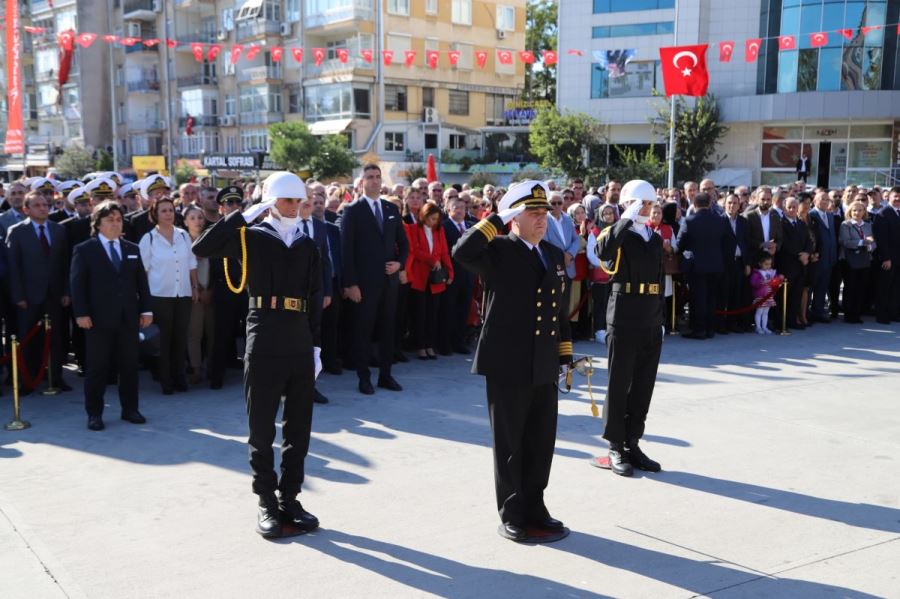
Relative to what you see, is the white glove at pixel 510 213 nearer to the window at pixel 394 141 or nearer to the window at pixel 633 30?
the window at pixel 633 30

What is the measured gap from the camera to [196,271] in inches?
353

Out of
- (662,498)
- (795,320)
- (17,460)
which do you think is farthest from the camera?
(795,320)

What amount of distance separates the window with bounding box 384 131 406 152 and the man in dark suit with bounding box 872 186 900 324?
120 ft

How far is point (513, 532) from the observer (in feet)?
16.6

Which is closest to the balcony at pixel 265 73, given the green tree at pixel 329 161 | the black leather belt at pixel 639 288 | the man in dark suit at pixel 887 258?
the green tree at pixel 329 161

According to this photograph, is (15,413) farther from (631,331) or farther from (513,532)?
(631,331)

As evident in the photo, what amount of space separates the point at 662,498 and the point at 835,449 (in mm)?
2010

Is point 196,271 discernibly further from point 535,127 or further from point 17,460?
point 535,127

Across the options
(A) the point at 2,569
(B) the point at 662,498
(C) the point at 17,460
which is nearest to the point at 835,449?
(B) the point at 662,498

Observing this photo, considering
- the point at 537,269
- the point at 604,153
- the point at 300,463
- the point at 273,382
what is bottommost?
the point at 300,463

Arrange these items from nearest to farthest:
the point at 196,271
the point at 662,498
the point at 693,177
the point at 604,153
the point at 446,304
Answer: the point at 662,498, the point at 196,271, the point at 446,304, the point at 693,177, the point at 604,153

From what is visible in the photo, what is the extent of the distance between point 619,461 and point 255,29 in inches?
1917

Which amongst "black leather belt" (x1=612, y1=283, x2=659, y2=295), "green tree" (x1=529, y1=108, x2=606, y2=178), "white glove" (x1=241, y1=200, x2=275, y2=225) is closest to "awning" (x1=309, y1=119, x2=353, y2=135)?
"green tree" (x1=529, y1=108, x2=606, y2=178)

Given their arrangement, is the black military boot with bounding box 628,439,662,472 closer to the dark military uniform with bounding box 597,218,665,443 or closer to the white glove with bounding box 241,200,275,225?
the dark military uniform with bounding box 597,218,665,443
